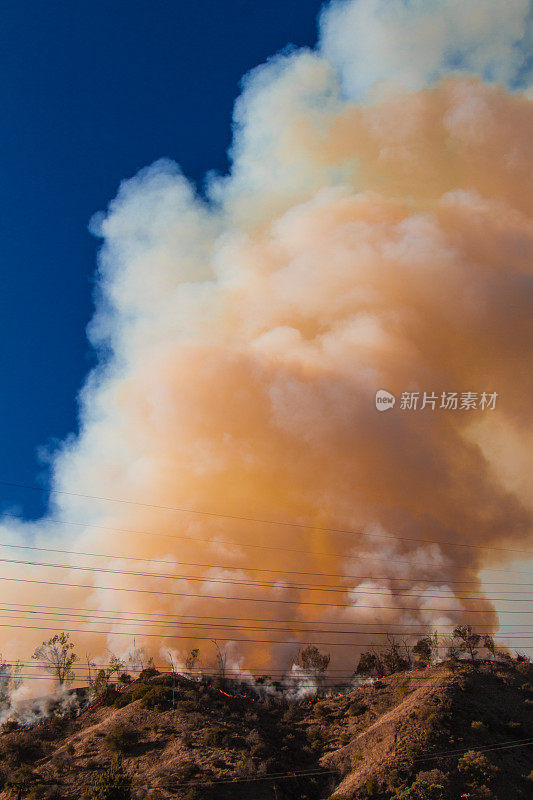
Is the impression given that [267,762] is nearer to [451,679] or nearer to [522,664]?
[451,679]

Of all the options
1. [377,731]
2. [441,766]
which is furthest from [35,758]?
[441,766]

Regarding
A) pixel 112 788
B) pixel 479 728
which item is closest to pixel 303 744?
pixel 479 728

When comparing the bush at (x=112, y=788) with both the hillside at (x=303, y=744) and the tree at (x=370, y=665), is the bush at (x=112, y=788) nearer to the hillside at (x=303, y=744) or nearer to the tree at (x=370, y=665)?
the hillside at (x=303, y=744)

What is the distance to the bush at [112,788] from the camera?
194ft

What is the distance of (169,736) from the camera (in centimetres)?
7556

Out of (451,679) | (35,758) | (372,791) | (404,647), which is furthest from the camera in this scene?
(404,647)

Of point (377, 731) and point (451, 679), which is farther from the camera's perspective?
point (451, 679)

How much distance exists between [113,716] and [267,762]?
3204cm

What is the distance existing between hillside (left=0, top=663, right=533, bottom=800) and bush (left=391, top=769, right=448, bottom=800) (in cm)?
13

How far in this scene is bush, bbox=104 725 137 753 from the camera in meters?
72.8

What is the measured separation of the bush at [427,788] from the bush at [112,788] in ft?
95.4

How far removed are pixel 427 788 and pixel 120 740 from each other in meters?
→ 40.5

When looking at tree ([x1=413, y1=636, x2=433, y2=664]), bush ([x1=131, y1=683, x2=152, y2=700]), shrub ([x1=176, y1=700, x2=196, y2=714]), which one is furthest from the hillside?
tree ([x1=413, y1=636, x2=433, y2=664])

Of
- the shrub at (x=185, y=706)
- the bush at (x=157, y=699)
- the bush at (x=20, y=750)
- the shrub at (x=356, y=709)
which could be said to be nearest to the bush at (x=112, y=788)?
the shrub at (x=185, y=706)
